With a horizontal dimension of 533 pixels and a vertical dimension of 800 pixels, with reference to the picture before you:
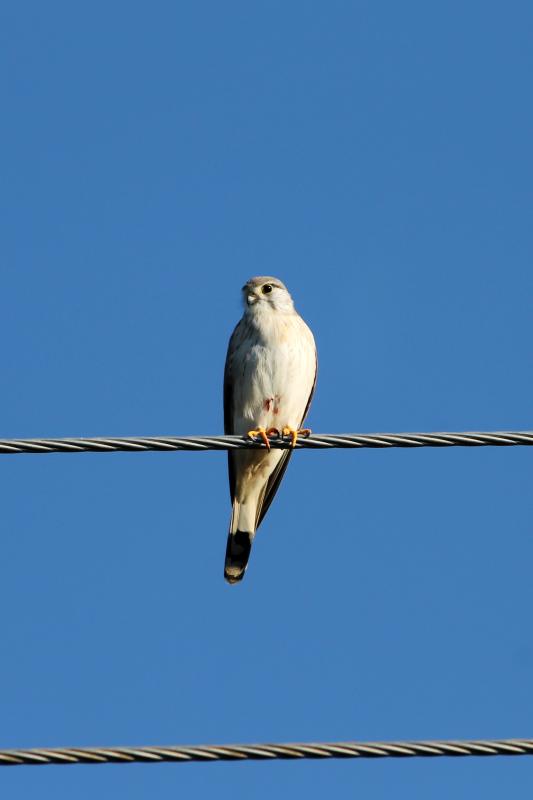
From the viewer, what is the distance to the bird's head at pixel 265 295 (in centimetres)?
862

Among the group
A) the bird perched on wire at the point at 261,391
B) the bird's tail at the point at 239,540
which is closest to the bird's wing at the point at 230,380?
the bird perched on wire at the point at 261,391

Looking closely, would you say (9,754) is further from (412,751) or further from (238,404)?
(238,404)

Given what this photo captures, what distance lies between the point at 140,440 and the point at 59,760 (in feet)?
5.24

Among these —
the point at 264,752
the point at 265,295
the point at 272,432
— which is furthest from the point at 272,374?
the point at 264,752

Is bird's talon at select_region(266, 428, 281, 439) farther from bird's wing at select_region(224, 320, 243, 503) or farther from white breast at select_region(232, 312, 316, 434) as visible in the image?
bird's wing at select_region(224, 320, 243, 503)

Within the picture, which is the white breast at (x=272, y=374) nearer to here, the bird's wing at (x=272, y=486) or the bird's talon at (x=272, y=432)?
the bird's talon at (x=272, y=432)

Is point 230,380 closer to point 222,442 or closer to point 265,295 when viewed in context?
point 265,295

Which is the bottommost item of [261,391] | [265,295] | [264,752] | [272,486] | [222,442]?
[264,752]

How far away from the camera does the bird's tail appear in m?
8.39

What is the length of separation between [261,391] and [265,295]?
83cm

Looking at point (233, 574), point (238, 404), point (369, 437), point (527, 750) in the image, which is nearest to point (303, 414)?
point (238, 404)

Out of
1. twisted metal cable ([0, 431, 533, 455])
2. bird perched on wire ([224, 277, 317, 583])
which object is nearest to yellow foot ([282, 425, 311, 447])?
bird perched on wire ([224, 277, 317, 583])

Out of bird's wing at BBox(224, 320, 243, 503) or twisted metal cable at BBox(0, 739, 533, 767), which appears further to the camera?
bird's wing at BBox(224, 320, 243, 503)

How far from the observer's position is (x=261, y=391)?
26.8ft
